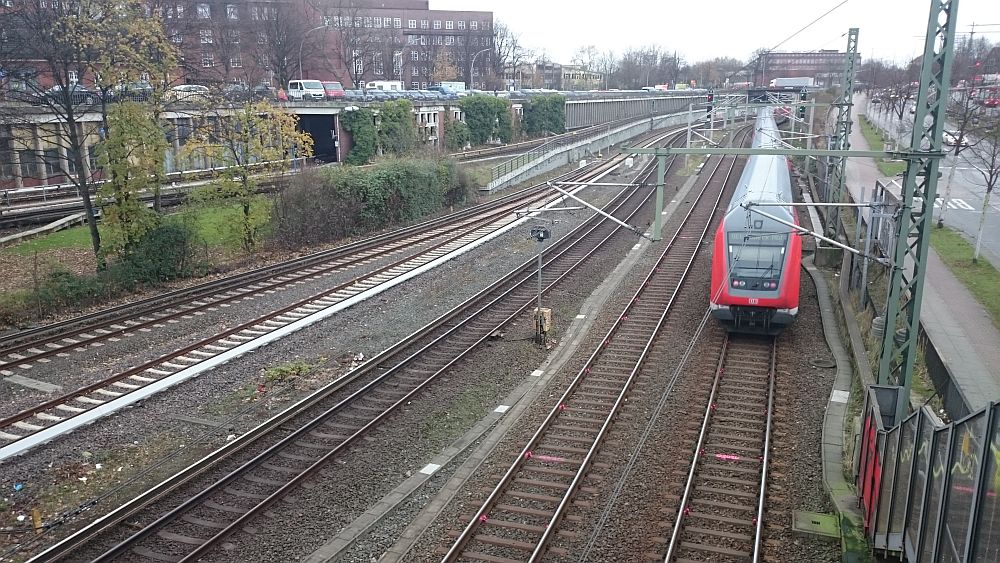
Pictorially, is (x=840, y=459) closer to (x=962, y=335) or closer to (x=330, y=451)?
(x=962, y=335)

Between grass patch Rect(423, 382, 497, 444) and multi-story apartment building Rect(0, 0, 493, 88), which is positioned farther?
multi-story apartment building Rect(0, 0, 493, 88)

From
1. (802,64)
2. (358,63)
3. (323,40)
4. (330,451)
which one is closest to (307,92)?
(323,40)

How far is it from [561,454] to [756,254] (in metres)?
7.37

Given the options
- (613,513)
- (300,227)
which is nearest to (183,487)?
(613,513)

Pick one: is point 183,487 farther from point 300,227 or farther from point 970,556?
point 300,227

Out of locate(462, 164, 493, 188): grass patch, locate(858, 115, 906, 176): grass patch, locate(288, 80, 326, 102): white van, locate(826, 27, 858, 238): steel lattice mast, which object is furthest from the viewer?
locate(288, 80, 326, 102): white van

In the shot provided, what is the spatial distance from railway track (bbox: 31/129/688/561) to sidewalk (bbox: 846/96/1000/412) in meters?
9.09

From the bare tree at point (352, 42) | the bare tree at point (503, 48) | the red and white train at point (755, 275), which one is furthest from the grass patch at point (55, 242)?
the bare tree at point (503, 48)

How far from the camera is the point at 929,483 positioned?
21.1 ft

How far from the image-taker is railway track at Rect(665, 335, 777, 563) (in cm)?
866

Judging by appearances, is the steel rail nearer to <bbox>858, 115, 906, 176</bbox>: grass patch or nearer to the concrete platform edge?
the concrete platform edge

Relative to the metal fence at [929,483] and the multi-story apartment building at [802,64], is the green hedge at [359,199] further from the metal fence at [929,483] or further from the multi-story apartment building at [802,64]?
the multi-story apartment building at [802,64]

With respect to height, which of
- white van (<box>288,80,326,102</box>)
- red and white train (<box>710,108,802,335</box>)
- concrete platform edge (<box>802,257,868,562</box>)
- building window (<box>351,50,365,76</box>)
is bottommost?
concrete platform edge (<box>802,257,868,562</box>)

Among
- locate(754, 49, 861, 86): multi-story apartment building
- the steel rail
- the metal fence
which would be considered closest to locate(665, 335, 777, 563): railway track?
the metal fence
